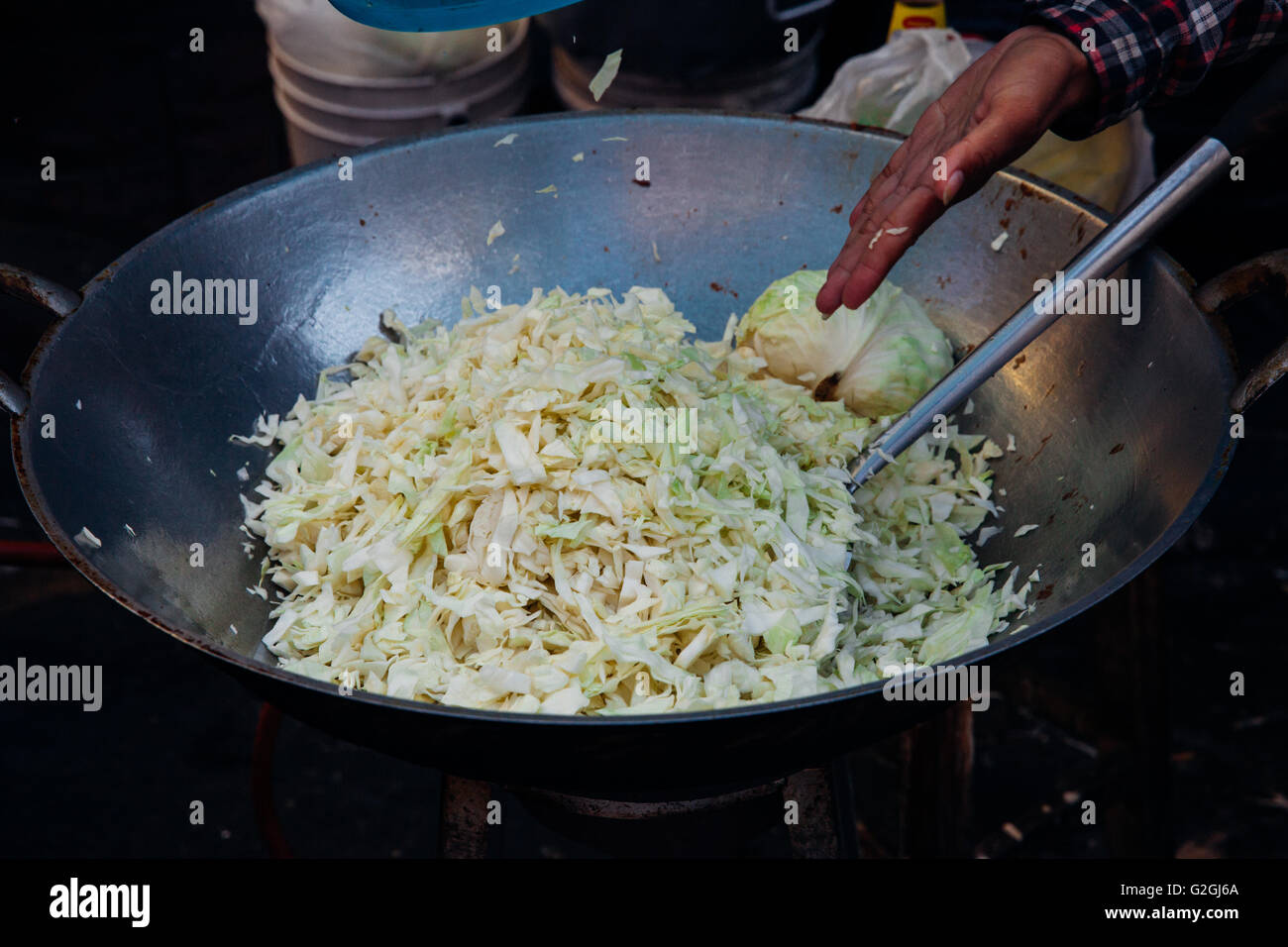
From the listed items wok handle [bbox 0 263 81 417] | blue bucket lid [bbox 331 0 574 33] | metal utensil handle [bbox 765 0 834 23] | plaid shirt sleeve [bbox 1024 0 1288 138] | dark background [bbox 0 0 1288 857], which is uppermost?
metal utensil handle [bbox 765 0 834 23]

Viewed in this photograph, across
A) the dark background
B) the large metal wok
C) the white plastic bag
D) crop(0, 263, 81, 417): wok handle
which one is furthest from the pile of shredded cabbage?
the white plastic bag

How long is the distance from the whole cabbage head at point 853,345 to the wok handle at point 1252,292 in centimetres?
43

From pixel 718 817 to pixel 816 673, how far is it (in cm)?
28

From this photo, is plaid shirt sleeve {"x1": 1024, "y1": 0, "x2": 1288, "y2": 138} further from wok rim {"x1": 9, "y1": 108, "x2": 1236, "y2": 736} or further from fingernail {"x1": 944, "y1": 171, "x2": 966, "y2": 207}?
fingernail {"x1": 944, "y1": 171, "x2": 966, "y2": 207}

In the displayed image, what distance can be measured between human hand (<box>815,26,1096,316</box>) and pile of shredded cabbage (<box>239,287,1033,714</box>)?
0.26 m

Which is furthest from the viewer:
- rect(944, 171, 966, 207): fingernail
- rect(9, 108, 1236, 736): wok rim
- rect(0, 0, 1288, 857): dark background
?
rect(0, 0, 1288, 857): dark background

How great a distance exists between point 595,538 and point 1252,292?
33.1 inches

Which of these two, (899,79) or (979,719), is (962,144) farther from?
(979,719)

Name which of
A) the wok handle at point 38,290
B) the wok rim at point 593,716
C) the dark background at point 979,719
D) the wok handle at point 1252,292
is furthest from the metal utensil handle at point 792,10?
the wok handle at point 38,290

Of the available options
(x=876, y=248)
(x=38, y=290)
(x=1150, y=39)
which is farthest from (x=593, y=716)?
(x=1150, y=39)

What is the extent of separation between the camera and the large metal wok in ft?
3.70

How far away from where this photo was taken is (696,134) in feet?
6.29

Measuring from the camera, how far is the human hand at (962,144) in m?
1.51
